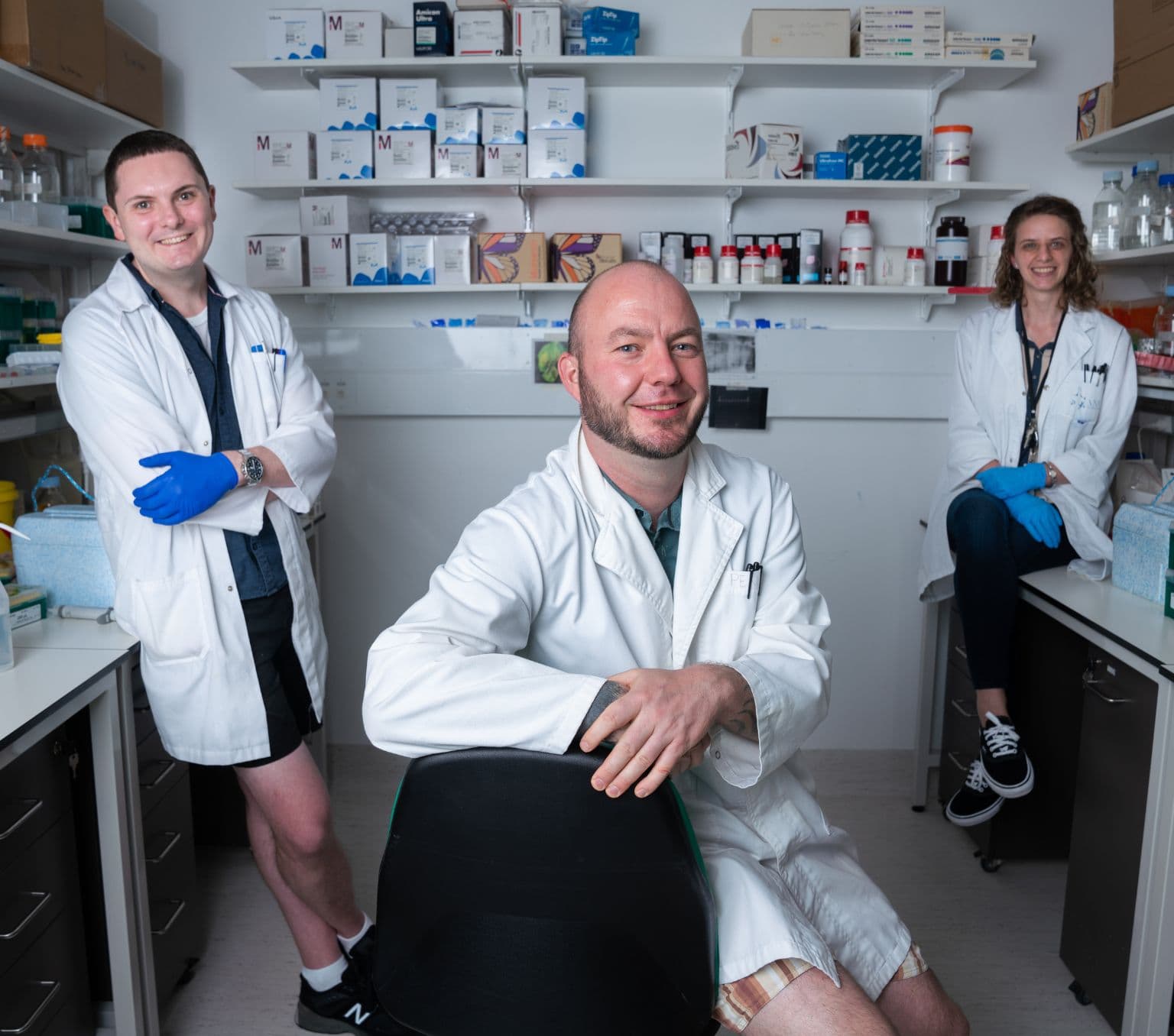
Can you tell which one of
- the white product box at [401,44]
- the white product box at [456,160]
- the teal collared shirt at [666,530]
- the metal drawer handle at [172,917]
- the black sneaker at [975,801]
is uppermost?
the white product box at [401,44]

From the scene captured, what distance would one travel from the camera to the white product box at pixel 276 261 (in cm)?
304

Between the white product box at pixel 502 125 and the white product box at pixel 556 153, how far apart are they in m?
0.05

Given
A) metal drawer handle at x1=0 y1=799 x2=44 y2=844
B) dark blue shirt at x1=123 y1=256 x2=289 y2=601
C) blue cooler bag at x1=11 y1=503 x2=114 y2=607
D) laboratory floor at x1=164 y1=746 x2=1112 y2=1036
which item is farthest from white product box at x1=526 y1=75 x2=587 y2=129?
metal drawer handle at x1=0 y1=799 x2=44 y2=844

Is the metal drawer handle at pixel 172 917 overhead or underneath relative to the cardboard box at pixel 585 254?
underneath

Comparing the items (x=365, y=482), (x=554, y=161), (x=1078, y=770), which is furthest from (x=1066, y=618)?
(x=365, y=482)

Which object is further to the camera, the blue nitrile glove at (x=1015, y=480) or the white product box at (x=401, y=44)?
the white product box at (x=401, y=44)

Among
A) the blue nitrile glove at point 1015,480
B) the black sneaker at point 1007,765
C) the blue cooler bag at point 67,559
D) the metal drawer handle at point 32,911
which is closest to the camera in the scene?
the metal drawer handle at point 32,911

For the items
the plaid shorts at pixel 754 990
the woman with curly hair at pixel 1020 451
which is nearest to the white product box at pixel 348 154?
the woman with curly hair at pixel 1020 451

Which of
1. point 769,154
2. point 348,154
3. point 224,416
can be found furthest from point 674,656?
point 348,154

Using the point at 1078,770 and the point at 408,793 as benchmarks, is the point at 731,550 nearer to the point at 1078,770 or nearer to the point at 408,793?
the point at 408,793

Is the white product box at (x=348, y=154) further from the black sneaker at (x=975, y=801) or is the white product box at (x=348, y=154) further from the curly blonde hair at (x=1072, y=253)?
the black sneaker at (x=975, y=801)

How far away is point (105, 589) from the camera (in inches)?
80.0

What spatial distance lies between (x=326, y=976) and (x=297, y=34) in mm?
2482

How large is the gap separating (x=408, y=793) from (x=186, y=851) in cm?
148
